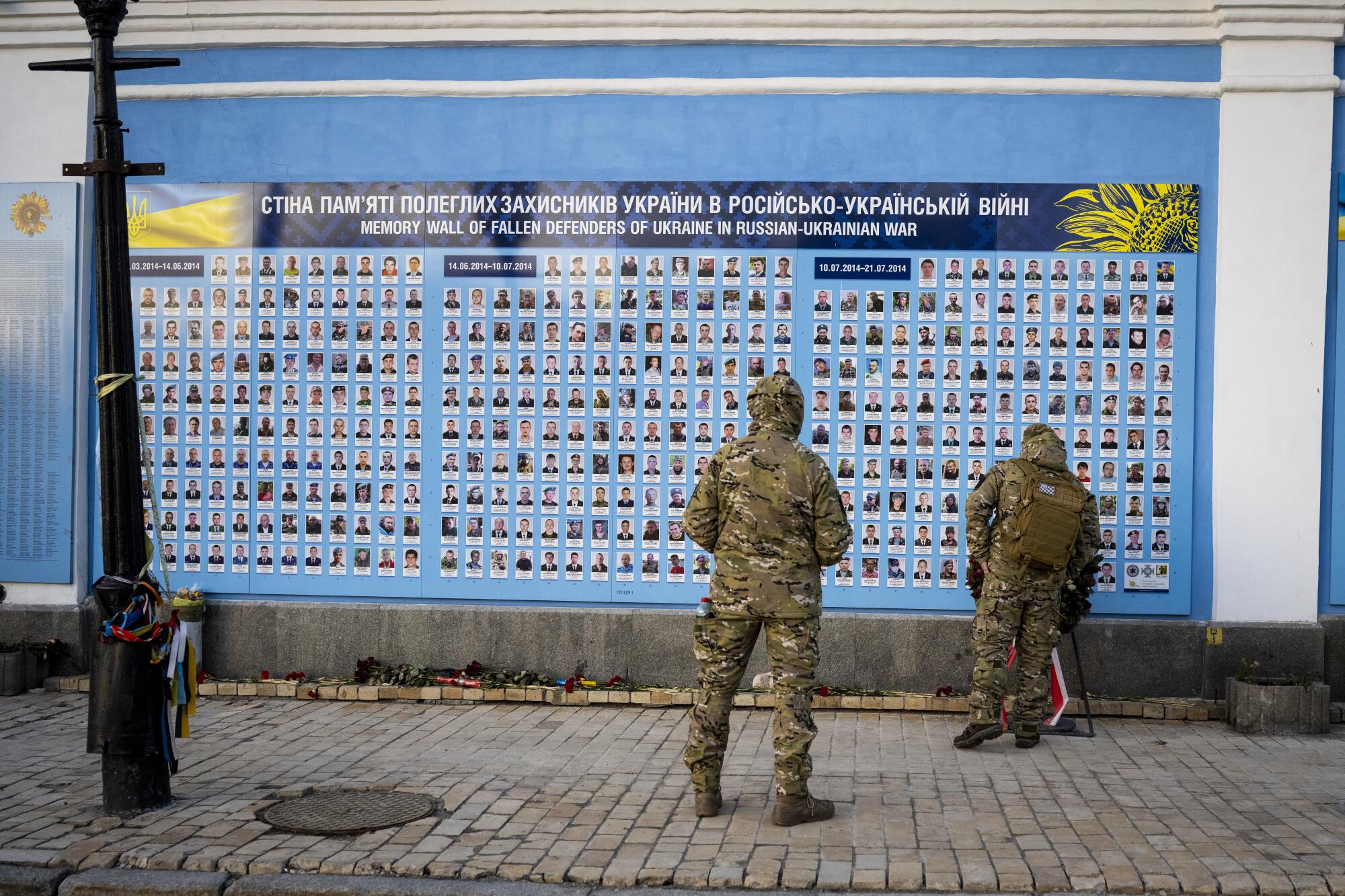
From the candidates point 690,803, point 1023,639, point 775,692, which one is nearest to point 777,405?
point 775,692

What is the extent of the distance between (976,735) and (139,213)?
7208mm

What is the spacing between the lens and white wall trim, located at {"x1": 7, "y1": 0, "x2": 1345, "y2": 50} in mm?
9055

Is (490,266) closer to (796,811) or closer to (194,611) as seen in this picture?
(194,611)

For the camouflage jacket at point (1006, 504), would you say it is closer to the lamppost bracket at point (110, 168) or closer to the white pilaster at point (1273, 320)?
the white pilaster at point (1273, 320)

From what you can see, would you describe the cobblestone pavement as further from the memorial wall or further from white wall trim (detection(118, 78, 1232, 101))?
white wall trim (detection(118, 78, 1232, 101))

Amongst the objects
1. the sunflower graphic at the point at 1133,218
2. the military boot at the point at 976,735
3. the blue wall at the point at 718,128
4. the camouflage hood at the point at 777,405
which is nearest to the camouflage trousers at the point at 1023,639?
the military boot at the point at 976,735

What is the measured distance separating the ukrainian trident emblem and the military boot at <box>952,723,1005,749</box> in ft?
23.1

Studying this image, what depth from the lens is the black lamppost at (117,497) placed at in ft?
21.1

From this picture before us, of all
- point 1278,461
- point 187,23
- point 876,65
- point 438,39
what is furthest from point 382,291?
point 1278,461

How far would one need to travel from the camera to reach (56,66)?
22.0 feet

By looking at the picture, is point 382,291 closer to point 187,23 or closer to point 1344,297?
point 187,23

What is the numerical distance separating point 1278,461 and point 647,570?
4525 mm

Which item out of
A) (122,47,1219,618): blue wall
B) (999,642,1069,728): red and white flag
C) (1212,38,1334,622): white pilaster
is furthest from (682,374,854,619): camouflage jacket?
(1212,38,1334,622): white pilaster

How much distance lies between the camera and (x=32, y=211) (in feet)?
32.0
